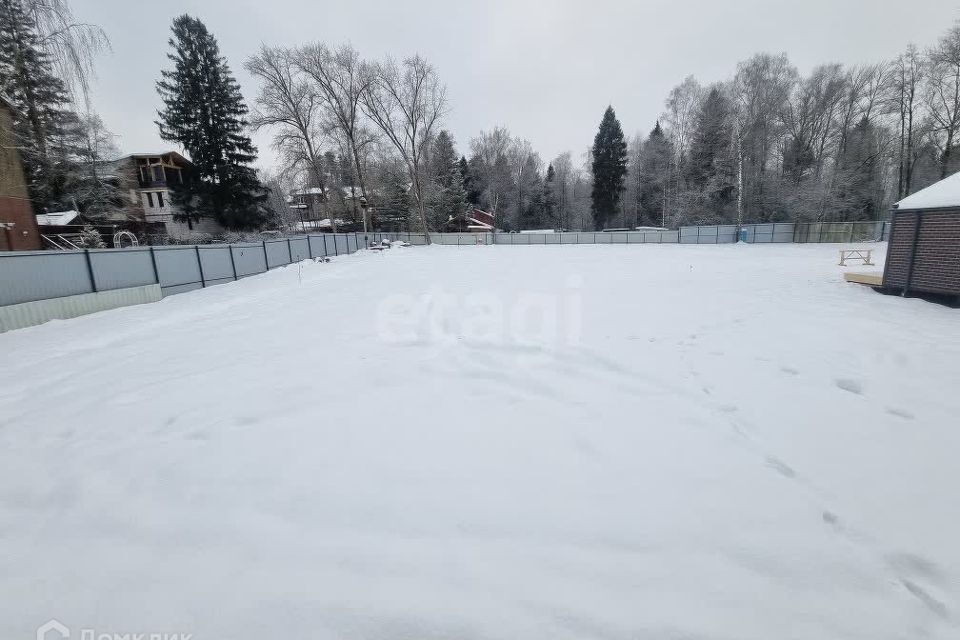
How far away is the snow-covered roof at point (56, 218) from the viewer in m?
21.5

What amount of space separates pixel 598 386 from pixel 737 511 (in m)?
2.01

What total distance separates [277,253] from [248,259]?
2240 mm

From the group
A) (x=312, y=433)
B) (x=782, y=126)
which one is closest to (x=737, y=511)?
(x=312, y=433)

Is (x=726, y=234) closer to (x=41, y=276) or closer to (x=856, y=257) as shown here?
(x=856, y=257)

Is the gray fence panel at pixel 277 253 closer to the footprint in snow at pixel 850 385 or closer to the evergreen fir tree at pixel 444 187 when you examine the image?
the footprint in snow at pixel 850 385

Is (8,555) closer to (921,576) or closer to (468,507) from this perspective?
(468,507)

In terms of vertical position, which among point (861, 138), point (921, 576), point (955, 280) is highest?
point (861, 138)

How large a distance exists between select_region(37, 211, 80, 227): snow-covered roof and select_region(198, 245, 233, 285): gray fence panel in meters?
18.2

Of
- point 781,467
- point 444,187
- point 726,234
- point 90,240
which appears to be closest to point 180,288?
point 781,467

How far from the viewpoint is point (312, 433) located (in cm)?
339

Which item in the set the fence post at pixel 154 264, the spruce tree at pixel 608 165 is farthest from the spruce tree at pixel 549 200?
the fence post at pixel 154 264

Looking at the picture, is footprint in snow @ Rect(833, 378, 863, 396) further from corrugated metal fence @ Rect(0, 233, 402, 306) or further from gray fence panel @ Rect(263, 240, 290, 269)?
gray fence panel @ Rect(263, 240, 290, 269)

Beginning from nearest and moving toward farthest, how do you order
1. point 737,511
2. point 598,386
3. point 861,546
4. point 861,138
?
point 861,546 < point 737,511 < point 598,386 < point 861,138

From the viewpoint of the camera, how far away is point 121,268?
9328 mm
